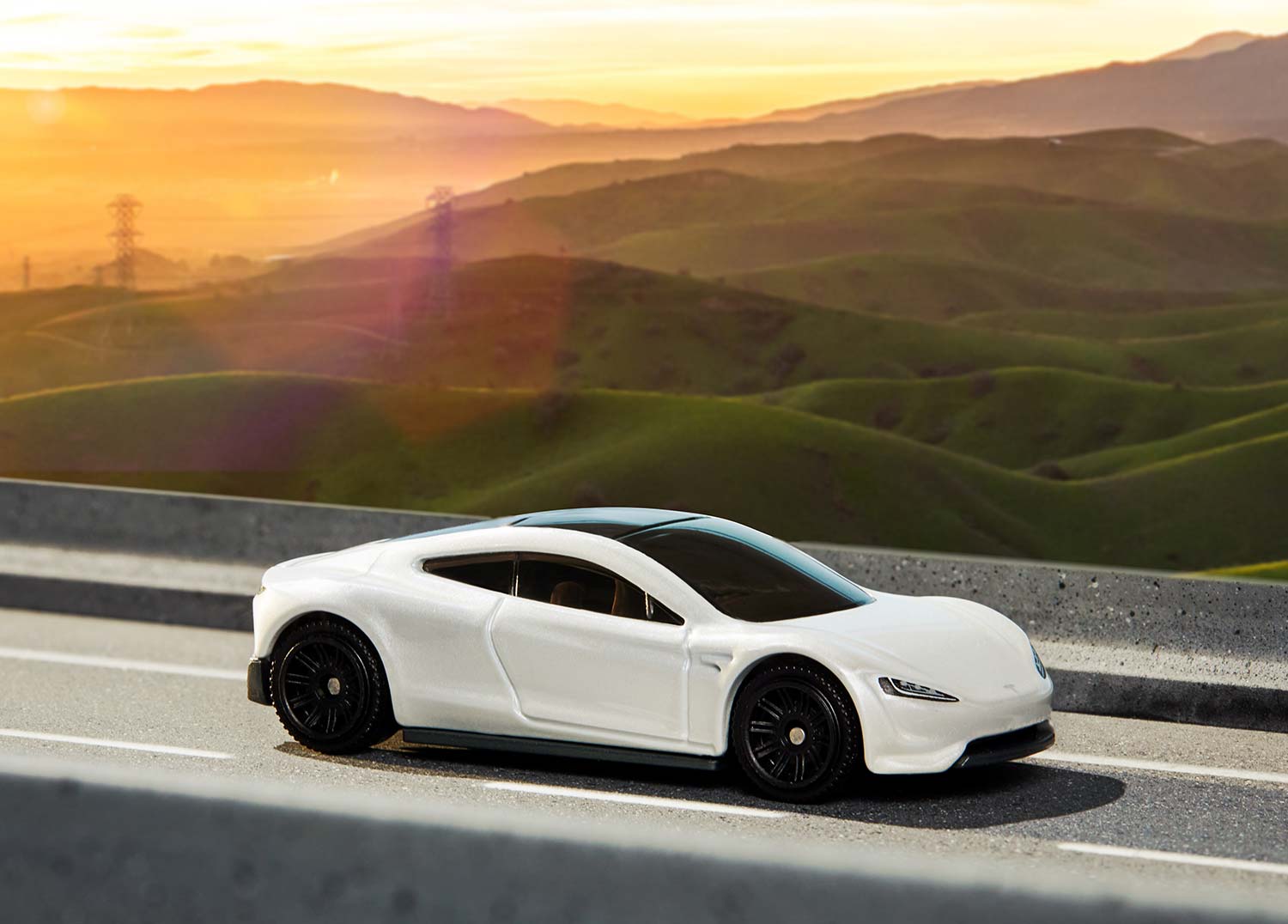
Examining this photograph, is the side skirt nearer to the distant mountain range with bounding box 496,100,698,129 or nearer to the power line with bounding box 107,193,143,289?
the power line with bounding box 107,193,143,289

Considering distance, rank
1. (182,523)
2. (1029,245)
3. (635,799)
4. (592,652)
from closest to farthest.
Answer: (635,799) → (592,652) → (182,523) → (1029,245)

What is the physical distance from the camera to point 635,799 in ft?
24.5

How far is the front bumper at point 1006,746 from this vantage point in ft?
23.6

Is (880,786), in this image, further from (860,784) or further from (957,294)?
(957,294)

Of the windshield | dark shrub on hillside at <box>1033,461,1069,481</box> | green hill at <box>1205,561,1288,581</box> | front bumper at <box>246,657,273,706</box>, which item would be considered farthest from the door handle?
dark shrub on hillside at <box>1033,461,1069,481</box>

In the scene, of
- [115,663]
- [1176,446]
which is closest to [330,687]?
[115,663]

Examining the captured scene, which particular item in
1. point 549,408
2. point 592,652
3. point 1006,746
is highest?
point 592,652

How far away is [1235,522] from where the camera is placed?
1794 inches

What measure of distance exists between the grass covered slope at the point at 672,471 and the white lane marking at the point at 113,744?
35097 mm

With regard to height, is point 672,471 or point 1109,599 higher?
point 1109,599

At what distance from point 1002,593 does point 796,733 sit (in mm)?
3347

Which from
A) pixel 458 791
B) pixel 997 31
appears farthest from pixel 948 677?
pixel 997 31

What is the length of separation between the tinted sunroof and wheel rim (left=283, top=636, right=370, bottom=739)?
3.40ft

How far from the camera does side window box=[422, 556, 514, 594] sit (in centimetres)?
796
